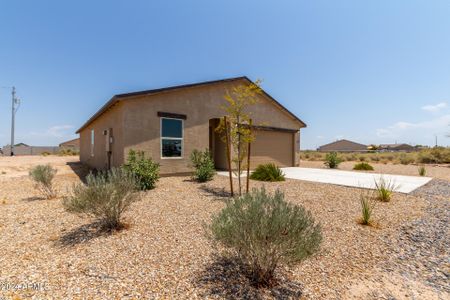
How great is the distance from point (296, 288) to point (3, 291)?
355 centimetres

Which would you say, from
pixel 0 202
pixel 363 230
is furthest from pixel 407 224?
pixel 0 202

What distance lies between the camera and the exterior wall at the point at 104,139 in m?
9.27

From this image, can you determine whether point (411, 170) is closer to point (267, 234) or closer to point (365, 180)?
point (365, 180)

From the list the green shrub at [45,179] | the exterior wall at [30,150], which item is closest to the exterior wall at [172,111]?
the green shrub at [45,179]

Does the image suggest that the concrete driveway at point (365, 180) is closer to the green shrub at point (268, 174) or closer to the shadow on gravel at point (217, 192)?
the green shrub at point (268, 174)

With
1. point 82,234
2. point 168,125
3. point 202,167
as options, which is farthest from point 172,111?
point 82,234

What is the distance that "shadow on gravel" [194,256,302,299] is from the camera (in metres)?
2.57

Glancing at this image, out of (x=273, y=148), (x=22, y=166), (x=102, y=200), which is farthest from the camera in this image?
(x=273, y=148)

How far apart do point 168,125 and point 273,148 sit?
815cm

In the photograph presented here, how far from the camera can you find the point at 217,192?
7461 mm

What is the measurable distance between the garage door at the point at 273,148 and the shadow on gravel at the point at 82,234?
411 inches

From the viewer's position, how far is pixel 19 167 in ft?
48.2

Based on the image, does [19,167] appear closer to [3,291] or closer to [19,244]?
[19,244]

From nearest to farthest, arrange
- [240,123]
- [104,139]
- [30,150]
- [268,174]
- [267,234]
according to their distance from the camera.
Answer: [267,234], [240,123], [268,174], [104,139], [30,150]
